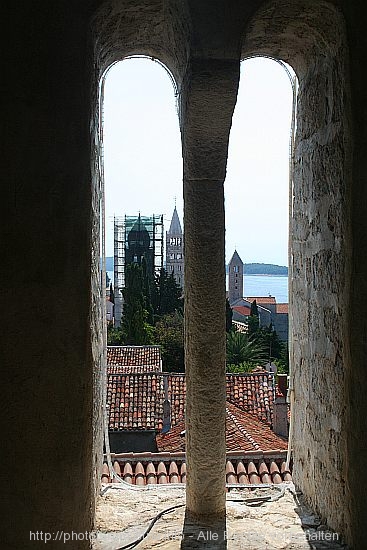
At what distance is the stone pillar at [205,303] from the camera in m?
2.42

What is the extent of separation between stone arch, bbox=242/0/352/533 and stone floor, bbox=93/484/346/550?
0.30 feet

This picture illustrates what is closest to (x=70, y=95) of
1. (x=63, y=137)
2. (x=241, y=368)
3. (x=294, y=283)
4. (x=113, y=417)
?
(x=63, y=137)

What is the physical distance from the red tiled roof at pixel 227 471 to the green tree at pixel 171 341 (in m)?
2.18

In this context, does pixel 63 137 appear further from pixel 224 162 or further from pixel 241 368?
pixel 241 368

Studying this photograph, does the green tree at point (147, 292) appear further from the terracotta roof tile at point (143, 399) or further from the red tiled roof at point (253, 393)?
the terracotta roof tile at point (143, 399)

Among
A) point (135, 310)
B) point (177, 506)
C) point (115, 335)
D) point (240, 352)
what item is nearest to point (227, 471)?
point (177, 506)

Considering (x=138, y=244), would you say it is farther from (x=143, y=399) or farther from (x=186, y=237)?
(x=186, y=237)

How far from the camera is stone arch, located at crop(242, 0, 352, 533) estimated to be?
232 cm

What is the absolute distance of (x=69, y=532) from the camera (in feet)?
7.05

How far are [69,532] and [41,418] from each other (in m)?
0.39

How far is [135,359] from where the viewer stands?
659cm

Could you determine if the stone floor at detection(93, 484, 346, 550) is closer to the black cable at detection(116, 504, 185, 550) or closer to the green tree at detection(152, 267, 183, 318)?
the black cable at detection(116, 504, 185, 550)

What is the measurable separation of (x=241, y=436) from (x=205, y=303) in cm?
312

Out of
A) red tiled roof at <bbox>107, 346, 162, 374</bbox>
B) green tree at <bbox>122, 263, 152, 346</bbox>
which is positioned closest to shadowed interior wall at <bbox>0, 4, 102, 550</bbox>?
red tiled roof at <bbox>107, 346, 162, 374</bbox>
